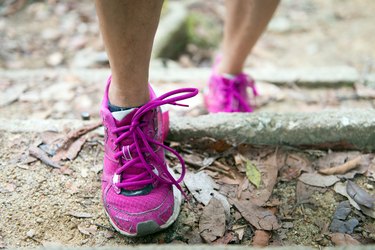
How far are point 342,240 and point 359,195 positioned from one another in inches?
8.5

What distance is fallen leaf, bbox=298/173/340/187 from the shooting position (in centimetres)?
134

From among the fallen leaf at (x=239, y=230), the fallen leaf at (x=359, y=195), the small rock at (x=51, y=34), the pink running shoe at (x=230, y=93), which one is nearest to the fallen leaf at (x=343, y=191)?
the fallen leaf at (x=359, y=195)

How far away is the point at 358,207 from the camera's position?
49.3 inches

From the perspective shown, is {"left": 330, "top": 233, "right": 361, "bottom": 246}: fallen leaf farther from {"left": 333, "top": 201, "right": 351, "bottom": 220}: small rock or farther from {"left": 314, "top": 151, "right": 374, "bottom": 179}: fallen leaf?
{"left": 314, "top": 151, "right": 374, "bottom": 179}: fallen leaf

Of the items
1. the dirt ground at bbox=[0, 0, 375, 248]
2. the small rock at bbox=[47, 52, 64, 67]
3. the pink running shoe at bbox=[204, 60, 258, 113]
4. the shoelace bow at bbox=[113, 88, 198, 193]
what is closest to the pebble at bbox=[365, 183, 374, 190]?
the dirt ground at bbox=[0, 0, 375, 248]

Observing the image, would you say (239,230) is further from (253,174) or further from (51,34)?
(51,34)

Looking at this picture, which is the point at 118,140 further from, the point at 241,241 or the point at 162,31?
the point at 162,31

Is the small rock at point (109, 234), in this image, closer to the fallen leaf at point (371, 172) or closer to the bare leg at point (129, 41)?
the bare leg at point (129, 41)

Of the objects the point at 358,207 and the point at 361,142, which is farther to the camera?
the point at 361,142

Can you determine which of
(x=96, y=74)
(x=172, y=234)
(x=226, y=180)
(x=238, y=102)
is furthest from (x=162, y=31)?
(x=172, y=234)

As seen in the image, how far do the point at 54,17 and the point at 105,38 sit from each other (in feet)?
8.13

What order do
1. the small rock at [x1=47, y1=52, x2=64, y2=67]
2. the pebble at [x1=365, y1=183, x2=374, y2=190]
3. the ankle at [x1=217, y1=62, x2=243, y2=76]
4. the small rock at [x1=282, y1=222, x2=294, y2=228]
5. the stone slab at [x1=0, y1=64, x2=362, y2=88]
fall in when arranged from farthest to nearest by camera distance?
1. the small rock at [x1=47, y1=52, x2=64, y2=67]
2. the stone slab at [x1=0, y1=64, x2=362, y2=88]
3. the ankle at [x1=217, y1=62, x2=243, y2=76]
4. the pebble at [x1=365, y1=183, x2=374, y2=190]
5. the small rock at [x1=282, y1=222, x2=294, y2=228]

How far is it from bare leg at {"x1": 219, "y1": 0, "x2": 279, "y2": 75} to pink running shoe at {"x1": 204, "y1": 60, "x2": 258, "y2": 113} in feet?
0.13

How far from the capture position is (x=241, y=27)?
1.57 m
